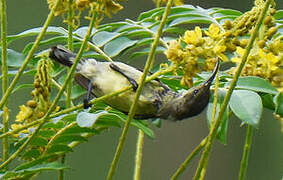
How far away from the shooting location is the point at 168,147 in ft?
9.48

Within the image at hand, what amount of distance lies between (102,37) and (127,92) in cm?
19

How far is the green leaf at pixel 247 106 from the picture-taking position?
0.85m

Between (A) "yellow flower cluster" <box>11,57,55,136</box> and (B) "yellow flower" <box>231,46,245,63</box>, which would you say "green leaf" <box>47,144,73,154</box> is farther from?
(B) "yellow flower" <box>231,46,245,63</box>

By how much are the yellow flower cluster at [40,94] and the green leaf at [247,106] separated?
296mm

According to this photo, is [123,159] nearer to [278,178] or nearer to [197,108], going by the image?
[278,178]

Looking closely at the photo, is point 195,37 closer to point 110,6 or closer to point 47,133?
point 110,6

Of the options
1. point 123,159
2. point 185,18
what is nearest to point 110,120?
point 185,18

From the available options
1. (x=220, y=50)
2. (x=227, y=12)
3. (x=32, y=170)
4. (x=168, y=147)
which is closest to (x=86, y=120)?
(x=32, y=170)

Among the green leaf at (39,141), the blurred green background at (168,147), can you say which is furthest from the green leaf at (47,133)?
the blurred green background at (168,147)

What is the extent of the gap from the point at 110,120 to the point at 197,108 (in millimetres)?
178

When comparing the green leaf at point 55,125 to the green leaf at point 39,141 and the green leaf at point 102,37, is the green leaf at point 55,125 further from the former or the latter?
the green leaf at point 102,37

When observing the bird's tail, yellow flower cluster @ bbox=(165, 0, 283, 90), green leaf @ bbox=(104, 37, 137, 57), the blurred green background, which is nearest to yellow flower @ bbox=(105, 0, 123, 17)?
yellow flower cluster @ bbox=(165, 0, 283, 90)

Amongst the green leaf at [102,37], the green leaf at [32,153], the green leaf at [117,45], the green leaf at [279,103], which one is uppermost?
the green leaf at [279,103]

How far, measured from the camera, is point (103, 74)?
124 centimetres
